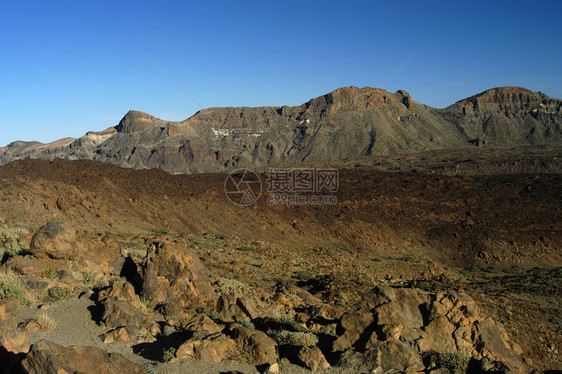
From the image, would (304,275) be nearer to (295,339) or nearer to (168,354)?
(295,339)

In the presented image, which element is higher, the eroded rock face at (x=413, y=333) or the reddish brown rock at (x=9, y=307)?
Answer: the reddish brown rock at (x=9, y=307)

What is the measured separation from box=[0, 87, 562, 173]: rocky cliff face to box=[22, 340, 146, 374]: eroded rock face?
313ft

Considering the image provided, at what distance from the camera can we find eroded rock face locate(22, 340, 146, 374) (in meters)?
4.94

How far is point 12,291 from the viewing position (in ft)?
28.2

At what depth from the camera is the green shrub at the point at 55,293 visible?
29.6 feet

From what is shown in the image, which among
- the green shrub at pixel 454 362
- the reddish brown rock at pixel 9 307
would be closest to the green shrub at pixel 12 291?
the reddish brown rock at pixel 9 307

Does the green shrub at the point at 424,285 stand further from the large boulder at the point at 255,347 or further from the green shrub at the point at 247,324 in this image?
the large boulder at the point at 255,347

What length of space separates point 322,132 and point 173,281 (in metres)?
106

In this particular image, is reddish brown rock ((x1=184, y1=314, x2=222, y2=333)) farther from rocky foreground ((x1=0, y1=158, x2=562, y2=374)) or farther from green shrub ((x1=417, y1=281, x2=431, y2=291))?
green shrub ((x1=417, y1=281, x2=431, y2=291))

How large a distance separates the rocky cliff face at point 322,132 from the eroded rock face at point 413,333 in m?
91.8

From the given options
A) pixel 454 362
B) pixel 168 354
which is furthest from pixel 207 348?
pixel 454 362

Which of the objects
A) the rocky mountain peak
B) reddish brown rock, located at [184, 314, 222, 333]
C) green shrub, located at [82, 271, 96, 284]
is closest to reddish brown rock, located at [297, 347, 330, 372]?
reddish brown rock, located at [184, 314, 222, 333]

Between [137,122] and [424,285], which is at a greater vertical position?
[137,122]

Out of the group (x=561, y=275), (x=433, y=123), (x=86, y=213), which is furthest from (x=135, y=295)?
(x=433, y=123)
